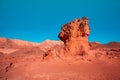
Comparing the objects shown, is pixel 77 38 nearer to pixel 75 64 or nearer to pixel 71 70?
pixel 75 64

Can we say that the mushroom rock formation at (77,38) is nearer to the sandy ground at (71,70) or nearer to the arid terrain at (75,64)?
the arid terrain at (75,64)

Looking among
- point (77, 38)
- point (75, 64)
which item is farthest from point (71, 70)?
point (77, 38)

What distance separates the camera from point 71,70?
16688mm

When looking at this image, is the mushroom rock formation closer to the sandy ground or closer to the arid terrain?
the arid terrain

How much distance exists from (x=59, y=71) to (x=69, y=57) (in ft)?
9.02

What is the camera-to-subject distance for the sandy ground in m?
15.3

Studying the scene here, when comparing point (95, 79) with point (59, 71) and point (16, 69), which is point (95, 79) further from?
point (16, 69)

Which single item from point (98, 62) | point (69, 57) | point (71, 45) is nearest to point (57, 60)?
point (69, 57)

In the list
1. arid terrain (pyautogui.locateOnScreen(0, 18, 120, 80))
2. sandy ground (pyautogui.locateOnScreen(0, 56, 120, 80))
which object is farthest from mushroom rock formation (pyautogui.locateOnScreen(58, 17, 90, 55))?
sandy ground (pyautogui.locateOnScreen(0, 56, 120, 80))

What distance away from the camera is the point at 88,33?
20812mm

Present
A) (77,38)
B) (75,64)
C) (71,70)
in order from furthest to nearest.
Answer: (77,38), (75,64), (71,70)

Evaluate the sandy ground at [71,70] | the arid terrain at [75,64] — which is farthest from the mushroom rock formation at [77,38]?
the sandy ground at [71,70]

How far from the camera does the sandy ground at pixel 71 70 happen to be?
15320 mm

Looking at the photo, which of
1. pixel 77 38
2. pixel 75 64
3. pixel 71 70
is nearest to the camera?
pixel 71 70
